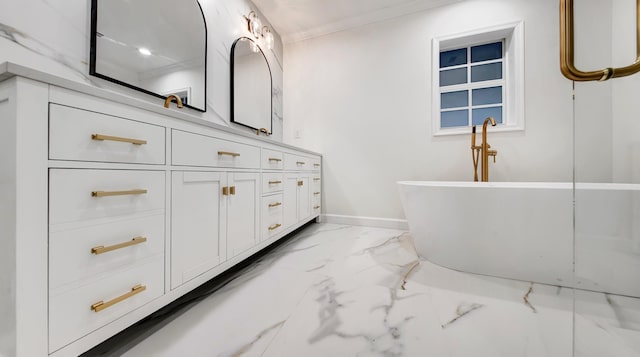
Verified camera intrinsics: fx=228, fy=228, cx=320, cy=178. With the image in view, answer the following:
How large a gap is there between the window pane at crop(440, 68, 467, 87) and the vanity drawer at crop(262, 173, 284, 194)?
1.98 meters

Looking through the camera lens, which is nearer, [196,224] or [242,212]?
[196,224]

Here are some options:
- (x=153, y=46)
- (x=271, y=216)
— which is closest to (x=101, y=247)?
(x=271, y=216)

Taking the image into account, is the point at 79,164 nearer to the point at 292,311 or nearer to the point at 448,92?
the point at 292,311

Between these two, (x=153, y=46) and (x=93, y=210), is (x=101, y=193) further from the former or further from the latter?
(x=153, y=46)

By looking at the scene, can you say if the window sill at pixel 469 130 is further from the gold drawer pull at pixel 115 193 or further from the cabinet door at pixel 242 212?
the gold drawer pull at pixel 115 193

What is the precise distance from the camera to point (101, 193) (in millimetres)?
663

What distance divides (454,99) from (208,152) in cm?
240

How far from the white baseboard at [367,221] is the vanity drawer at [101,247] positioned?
76.4 inches

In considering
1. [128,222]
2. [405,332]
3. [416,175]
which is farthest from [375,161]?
[128,222]

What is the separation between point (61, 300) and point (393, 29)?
2.96 meters

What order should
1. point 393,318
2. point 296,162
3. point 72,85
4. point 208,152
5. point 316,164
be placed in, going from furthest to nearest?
point 316,164, point 296,162, point 208,152, point 393,318, point 72,85

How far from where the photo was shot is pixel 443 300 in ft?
3.54

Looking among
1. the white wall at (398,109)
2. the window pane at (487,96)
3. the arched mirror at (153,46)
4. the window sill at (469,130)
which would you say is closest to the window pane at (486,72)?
the window pane at (487,96)

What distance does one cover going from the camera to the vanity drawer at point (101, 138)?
0.59 meters
